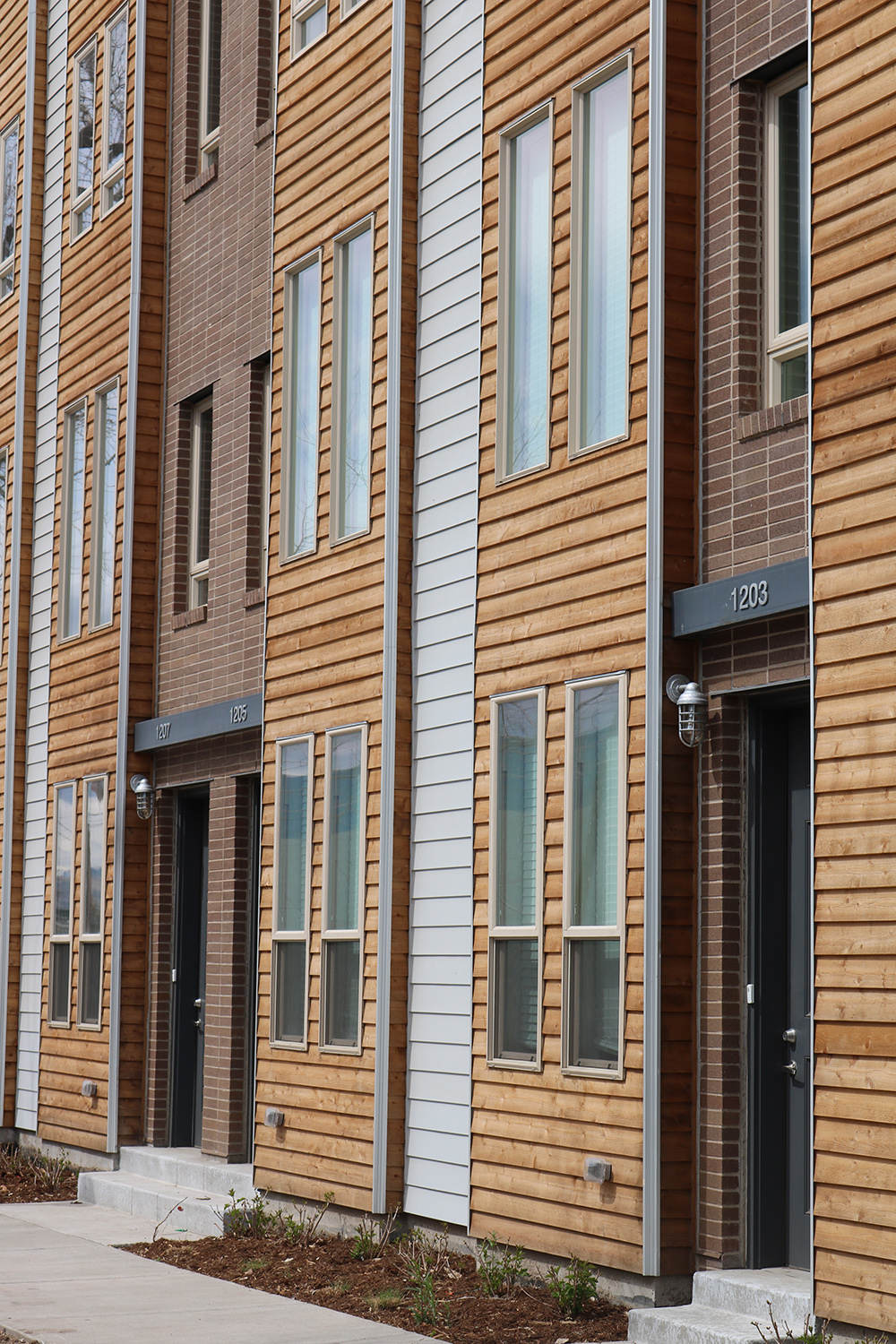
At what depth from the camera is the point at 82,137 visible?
1755 centimetres

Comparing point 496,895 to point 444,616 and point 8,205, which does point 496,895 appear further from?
point 8,205

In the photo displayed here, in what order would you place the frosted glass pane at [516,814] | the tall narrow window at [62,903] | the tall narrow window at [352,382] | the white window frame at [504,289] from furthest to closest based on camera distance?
the tall narrow window at [62,903] → the tall narrow window at [352,382] → the white window frame at [504,289] → the frosted glass pane at [516,814]

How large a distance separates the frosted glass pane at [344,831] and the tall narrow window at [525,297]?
2436mm

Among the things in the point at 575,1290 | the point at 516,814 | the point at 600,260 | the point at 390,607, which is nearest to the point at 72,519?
the point at 390,607

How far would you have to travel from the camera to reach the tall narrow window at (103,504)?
16.1 meters

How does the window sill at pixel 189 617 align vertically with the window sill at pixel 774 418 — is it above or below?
below

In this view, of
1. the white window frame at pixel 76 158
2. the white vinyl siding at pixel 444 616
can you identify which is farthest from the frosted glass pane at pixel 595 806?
the white window frame at pixel 76 158

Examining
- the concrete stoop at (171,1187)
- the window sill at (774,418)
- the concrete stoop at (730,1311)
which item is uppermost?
the window sill at (774,418)

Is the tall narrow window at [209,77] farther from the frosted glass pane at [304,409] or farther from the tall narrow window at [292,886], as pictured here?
the tall narrow window at [292,886]

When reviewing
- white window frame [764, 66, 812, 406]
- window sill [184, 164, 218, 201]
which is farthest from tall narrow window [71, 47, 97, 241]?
white window frame [764, 66, 812, 406]

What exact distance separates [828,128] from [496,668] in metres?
3.70

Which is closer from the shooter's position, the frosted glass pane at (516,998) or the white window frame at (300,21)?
the frosted glass pane at (516,998)

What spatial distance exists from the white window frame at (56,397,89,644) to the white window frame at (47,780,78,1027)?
1555 millimetres

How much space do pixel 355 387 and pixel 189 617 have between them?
342 cm
